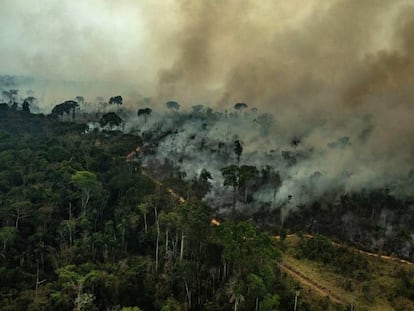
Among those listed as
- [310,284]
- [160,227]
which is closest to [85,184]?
[160,227]

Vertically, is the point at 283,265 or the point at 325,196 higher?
the point at 325,196

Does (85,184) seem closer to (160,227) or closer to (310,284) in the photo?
(160,227)

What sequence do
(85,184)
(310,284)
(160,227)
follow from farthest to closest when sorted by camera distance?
1. (85,184)
2. (160,227)
3. (310,284)

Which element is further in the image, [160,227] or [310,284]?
[160,227]

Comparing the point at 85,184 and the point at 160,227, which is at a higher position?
the point at 85,184

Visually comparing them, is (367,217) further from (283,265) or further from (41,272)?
(41,272)

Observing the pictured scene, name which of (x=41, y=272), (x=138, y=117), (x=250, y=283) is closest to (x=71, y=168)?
(x=41, y=272)
